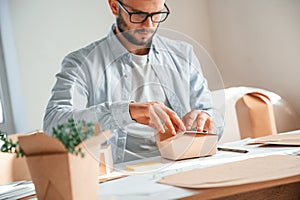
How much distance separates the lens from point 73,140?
770 mm

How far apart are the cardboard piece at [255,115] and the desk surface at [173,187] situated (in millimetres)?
901

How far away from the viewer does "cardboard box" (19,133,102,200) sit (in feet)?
2.52

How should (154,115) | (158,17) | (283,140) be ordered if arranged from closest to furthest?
(154,115), (158,17), (283,140)

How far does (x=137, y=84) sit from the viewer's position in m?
1.10

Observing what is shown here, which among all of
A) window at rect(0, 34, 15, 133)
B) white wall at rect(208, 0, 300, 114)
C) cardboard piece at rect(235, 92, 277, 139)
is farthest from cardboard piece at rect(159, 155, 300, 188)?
window at rect(0, 34, 15, 133)

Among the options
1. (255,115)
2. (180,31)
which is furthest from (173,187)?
(180,31)

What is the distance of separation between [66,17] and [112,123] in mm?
1564

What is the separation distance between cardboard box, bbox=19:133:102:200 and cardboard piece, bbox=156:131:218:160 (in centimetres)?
29

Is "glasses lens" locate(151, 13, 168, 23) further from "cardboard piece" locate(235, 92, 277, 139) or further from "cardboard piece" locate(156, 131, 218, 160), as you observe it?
"cardboard piece" locate(235, 92, 277, 139)

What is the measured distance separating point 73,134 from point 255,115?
152 cm

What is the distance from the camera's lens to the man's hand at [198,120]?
1.11 meters

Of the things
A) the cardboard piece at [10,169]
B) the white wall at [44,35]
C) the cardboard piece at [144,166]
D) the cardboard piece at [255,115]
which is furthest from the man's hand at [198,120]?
the white wall at [44,35]

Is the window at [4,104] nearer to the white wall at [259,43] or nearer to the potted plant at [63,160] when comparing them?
the white wall at [259,43]

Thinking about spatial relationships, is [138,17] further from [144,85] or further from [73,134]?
[73,134]
